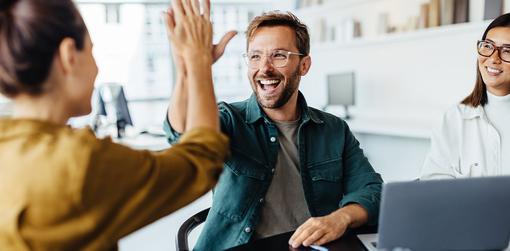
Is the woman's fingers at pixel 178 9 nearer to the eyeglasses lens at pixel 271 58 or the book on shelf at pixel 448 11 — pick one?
the eyeglasses lens at pixel 271 58

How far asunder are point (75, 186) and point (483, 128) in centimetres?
173

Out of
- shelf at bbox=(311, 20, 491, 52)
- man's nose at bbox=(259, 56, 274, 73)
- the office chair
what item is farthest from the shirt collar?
shelf at bbox=(311, 20, 491, 52)

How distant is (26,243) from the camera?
0.65m

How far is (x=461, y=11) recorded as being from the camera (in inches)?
123

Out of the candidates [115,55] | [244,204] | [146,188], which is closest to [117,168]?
[146,188]

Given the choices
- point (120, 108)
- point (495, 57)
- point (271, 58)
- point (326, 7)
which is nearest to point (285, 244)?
point (271, 58)

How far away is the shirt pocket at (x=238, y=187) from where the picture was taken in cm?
144

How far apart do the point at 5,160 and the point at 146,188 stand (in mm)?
239

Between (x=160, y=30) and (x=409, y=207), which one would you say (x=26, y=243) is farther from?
(x=160, y=30)

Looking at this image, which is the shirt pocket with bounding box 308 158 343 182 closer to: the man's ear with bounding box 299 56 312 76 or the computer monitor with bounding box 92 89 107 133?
the man's ear with bounding box 299 56 312 76

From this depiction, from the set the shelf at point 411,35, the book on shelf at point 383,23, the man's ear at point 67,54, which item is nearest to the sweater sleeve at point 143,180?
the man's ear at point 67,54

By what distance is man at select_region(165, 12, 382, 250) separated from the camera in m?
1.45

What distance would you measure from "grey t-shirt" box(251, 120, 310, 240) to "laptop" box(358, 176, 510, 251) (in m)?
0.63

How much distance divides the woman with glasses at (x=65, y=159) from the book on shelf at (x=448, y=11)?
3.06m
